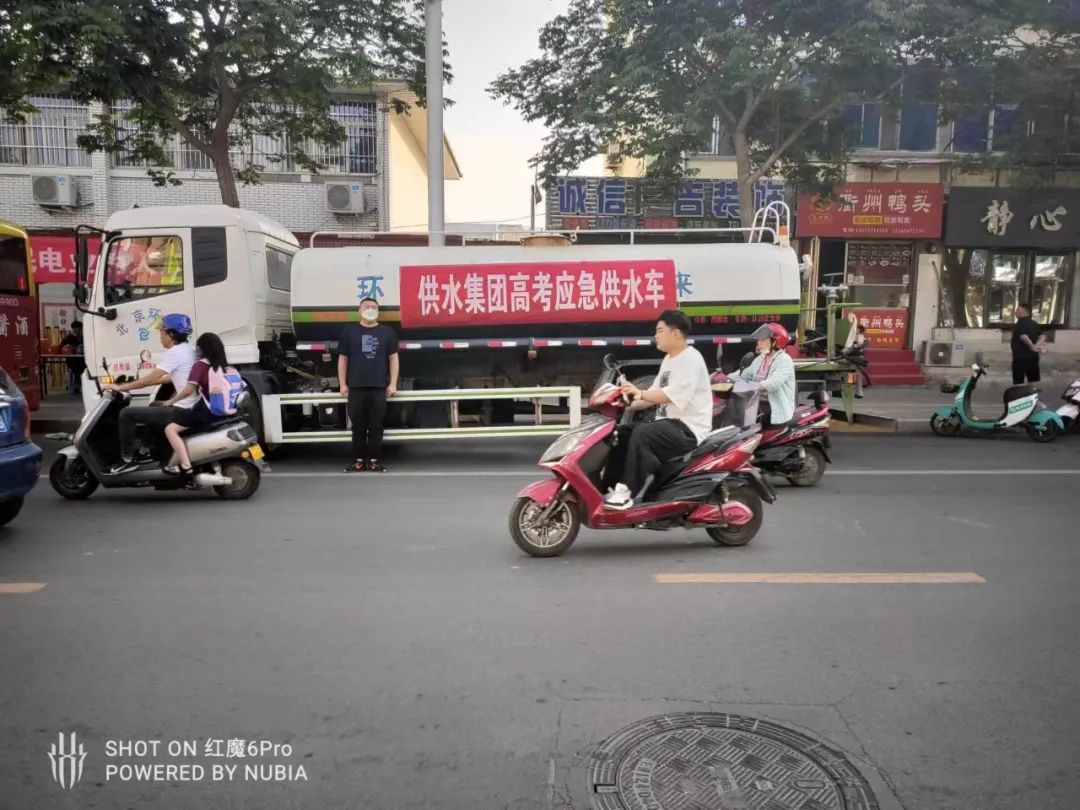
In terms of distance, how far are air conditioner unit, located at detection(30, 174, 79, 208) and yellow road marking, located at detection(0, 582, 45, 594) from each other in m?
15.6

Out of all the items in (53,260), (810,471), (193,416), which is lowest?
(810,471)

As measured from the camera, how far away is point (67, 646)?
362 cm

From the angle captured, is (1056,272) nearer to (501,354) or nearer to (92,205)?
(501,354)

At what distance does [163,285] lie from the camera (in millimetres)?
8648

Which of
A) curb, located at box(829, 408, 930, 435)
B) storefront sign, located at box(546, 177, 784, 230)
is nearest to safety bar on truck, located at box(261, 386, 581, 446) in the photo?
curb, located at box(829, 408, 930, 435)

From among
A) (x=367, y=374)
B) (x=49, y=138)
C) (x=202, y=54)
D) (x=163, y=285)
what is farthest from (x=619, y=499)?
(x=49, y=138)

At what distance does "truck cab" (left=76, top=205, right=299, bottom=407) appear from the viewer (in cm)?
855

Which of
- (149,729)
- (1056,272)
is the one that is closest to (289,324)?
(149,729)

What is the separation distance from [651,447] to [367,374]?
3989mm

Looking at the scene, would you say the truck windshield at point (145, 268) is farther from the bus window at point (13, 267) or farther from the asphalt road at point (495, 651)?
the bus window at point (13, 267)

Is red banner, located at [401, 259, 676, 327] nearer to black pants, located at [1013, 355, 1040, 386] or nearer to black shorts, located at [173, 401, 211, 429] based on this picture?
black shorts, located at [173, 401, 211, 429]

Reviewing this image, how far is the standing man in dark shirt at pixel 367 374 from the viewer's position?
8164 millimetres

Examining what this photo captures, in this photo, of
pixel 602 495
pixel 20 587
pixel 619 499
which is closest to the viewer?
pixel 20 587

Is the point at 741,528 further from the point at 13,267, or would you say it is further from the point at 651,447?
A: the point at 13,267
